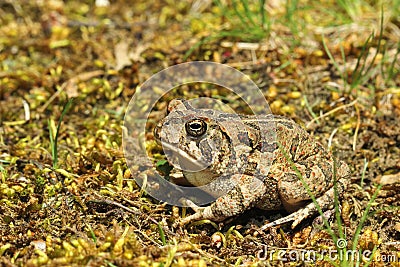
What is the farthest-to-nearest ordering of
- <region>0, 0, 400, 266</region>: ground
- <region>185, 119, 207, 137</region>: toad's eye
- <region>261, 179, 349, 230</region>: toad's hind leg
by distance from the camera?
<region>261, 179, 349, 230</region>: toad's hind leg, <region>185, 119, 207, 137</region>: toad's eye, <region>0, 0, 400, 266</region>: ground

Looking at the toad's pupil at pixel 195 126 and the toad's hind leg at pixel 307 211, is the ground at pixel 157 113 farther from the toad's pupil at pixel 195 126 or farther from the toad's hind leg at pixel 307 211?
the toad's pupil at pixel 195 126

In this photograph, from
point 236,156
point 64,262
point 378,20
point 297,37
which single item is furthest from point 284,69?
point 64,262

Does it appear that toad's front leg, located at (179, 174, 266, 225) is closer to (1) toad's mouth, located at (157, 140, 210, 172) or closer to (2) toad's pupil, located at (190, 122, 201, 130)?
(1) toad's mouth, located at (157, 140, 210, 172)

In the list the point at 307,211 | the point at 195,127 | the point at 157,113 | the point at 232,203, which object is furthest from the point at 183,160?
the point at 157,113

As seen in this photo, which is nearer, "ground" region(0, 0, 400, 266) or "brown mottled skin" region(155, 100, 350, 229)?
"ground" region(0, 0, 400, 266)

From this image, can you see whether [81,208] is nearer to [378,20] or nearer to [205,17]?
[205,17]

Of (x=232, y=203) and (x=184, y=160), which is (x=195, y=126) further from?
(x=232, y=203)

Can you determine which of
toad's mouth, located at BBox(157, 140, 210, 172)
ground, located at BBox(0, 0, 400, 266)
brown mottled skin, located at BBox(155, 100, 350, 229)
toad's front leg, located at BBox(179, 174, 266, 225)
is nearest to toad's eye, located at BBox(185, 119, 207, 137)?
brown mottled skin, located at BBox(155, 100, 350, 229)

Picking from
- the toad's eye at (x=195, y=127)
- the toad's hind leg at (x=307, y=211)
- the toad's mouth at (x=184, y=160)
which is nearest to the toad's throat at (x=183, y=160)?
the toad's mouth at (x=184, y=160)
